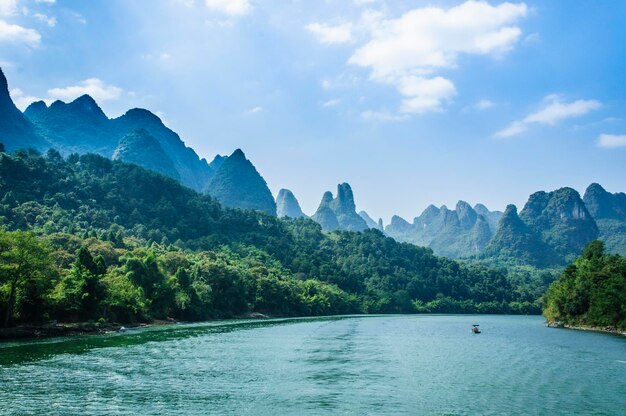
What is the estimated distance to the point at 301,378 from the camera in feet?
108

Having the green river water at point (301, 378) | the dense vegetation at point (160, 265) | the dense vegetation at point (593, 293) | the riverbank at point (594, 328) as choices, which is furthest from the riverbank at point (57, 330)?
the riverbank at point (594, 328)

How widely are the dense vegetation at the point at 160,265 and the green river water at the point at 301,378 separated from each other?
857 centimetres

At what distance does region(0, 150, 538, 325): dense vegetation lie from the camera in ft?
190

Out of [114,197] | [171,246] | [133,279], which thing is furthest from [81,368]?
[114,197]

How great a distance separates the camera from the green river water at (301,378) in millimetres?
24594

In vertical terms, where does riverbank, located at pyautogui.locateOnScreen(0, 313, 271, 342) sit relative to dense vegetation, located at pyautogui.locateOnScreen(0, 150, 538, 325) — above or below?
below

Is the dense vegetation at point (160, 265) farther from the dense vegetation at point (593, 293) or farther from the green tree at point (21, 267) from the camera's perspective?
the dense vegetation at point (593, 293)

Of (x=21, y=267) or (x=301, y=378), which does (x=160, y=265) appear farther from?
(x=301, y=378)

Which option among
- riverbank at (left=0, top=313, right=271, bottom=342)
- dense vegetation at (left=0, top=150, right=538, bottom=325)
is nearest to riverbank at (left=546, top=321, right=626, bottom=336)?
dense vegetation at (left=0, top=150, right=538, bottom=325)

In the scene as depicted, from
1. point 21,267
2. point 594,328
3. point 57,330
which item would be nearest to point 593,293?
point 594,328

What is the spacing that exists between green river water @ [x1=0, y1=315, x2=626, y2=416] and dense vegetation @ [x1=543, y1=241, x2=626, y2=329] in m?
17.0

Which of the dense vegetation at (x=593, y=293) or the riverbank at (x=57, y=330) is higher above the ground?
the dense vegetation at (x=593, y=293)

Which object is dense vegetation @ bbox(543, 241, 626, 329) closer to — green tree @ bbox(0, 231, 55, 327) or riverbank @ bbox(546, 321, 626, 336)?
riverbank @ bbox(546, 321, 626, 336)

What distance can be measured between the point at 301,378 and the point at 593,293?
58594 millimetres
